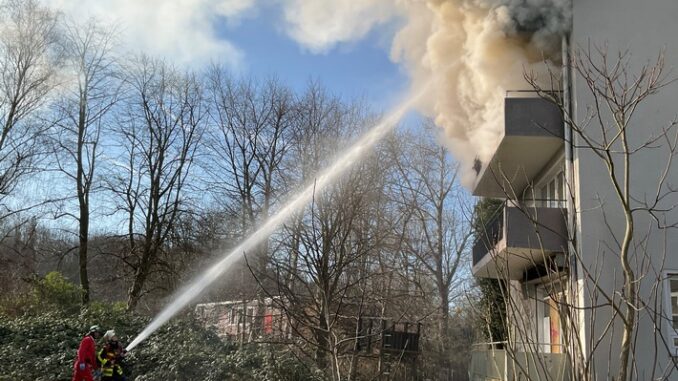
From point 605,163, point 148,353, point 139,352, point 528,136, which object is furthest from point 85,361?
point 605,163

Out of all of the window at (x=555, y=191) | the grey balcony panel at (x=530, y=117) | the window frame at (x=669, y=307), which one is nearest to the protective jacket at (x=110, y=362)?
the grey balcony panel at (x=530, y=117)

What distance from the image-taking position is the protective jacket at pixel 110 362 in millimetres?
12586

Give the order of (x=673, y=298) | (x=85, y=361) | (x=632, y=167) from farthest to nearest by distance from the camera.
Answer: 1. (x=85, y=361)
2. (x=632, y=167)
3. (x=673, y=298)

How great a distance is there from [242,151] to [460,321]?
13906 mm

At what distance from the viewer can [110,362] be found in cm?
1263

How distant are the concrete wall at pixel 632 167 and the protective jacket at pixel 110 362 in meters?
9.42

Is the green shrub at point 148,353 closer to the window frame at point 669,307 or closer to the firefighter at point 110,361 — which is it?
the firefighter at point 110,361

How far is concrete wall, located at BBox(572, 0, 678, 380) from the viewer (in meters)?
9.90

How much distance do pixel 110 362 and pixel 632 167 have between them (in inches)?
437

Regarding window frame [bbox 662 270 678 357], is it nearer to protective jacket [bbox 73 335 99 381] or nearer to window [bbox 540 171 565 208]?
window [bbox 540 171 565 208]

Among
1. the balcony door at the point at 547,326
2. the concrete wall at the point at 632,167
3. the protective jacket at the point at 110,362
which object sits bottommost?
the protective jacket at the point at 110,362

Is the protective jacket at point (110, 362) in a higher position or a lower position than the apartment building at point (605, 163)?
lower

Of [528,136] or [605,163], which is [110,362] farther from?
[605,163]

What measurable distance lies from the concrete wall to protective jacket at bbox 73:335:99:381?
31.4 feet
